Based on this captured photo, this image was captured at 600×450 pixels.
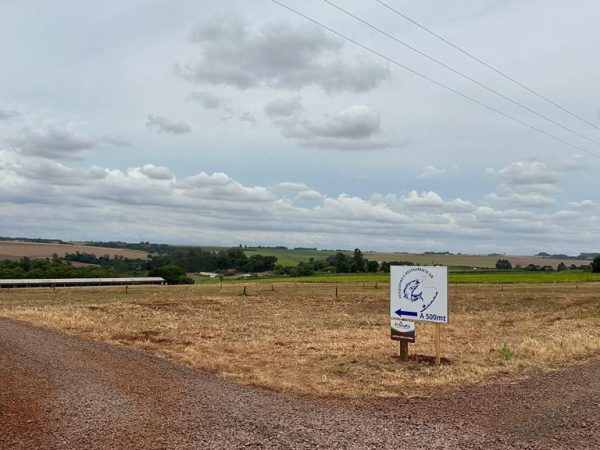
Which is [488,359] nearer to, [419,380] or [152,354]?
[419,380]

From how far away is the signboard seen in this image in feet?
44.9

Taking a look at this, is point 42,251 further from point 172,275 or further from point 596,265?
point 596,265

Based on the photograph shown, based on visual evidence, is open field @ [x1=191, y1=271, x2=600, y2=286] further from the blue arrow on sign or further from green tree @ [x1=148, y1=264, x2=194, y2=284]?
the blue arrow on sign

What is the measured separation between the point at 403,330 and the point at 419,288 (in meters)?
1.09

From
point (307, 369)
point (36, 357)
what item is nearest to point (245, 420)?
point (307, 369)

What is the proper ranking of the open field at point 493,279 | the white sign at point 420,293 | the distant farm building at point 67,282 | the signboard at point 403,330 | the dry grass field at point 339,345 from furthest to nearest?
the open field at point 493,279
the distant farm building at point 67,282
the signboard at point 403,330
the white sign at point 420,293
the dry grass field at point 339,345

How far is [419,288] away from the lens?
13680mm

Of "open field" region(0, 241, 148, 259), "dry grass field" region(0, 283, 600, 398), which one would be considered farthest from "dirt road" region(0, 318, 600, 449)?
"open field" region(0, 241, 148, 259)

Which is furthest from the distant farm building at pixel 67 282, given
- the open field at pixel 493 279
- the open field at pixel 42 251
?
the open field at pixel 42 251

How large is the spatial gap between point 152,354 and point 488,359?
7987 mm

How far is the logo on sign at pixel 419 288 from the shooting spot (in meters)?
13.5

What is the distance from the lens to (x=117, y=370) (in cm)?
1090

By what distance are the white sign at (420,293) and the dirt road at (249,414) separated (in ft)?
9.33

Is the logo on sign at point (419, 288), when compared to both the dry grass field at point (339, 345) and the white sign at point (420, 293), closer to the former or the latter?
the white sign at point (420, 293)
